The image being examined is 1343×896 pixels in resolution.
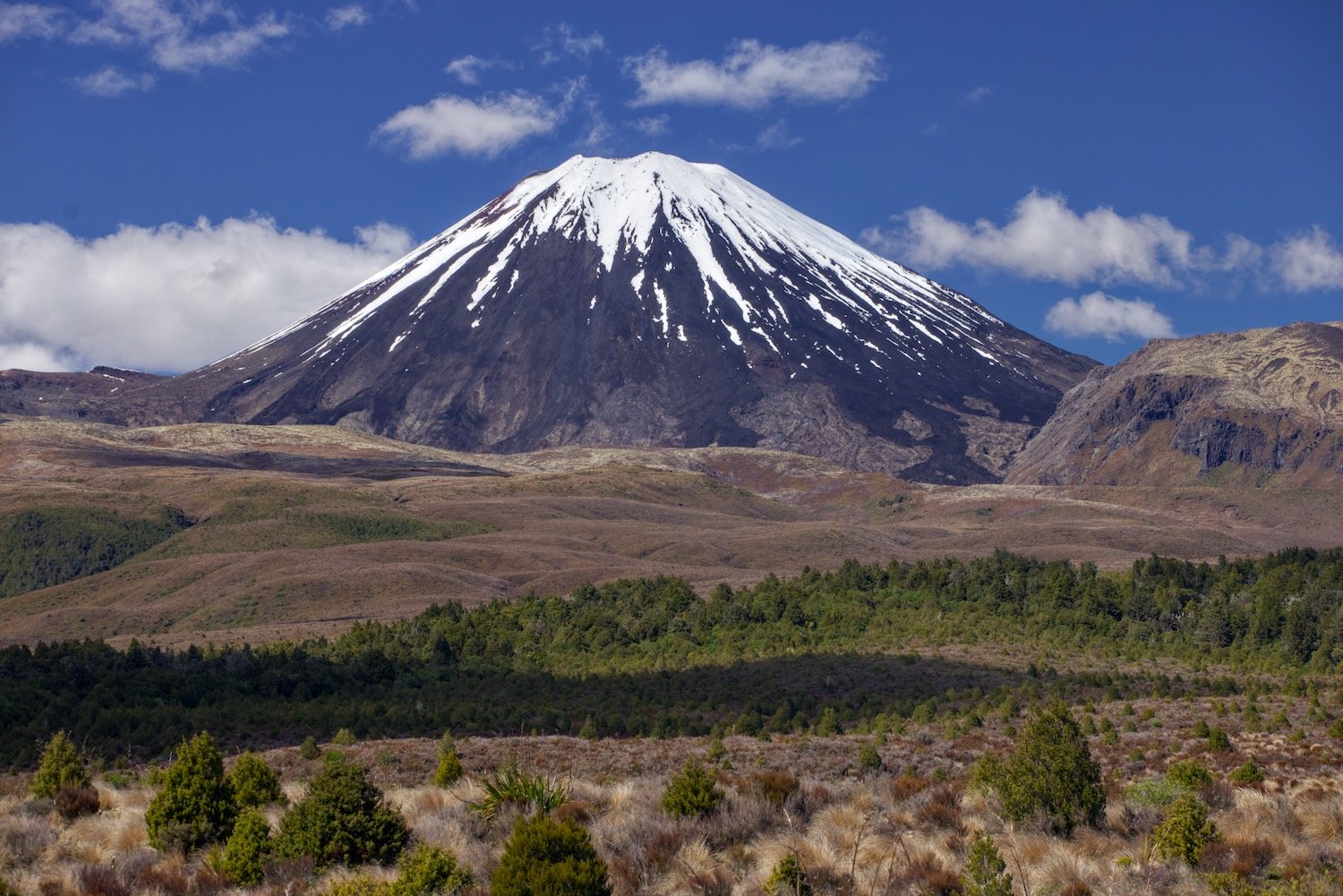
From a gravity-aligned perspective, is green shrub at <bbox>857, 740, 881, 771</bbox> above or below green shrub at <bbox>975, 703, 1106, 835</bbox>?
below

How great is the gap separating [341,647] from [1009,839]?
3333 centimetres

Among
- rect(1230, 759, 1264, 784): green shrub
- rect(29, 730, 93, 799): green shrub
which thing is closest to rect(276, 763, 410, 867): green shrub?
rect(29, 730, 93, 799): green shrub

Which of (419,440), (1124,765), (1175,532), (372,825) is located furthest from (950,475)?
(372,825)

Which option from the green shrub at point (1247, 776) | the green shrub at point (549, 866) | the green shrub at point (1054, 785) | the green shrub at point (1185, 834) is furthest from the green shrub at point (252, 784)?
the green shrub at point (1247, 776)

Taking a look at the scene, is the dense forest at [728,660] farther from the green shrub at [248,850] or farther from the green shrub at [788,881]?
the green shrub at [788,881]

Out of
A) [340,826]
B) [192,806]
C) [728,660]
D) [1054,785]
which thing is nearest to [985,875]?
[1054,785]

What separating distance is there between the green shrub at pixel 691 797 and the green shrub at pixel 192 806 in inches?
174

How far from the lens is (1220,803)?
14.7 meters

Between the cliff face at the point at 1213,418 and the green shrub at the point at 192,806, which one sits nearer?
the green shrub at the point at 192,806

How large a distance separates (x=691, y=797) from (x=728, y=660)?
92.0 ft

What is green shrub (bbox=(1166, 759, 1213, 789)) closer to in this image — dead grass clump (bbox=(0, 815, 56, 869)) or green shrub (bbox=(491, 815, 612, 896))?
green shrub (bbox=(491, 815, 612, 896))

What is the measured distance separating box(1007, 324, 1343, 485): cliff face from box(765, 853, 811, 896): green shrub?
135768 millimetres

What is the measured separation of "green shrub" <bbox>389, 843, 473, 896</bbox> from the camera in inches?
395

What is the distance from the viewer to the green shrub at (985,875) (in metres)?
9.28
